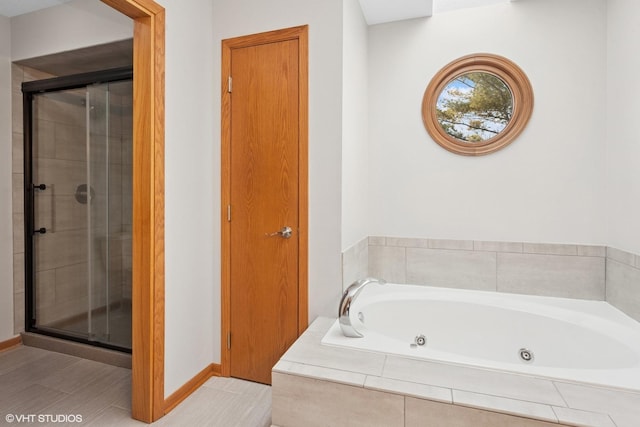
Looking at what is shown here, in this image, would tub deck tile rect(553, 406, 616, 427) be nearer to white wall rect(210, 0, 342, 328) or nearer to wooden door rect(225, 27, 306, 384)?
white wall rect(210, 0, 342, 328)

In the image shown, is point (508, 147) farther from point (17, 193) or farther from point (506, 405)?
point (17, 193)

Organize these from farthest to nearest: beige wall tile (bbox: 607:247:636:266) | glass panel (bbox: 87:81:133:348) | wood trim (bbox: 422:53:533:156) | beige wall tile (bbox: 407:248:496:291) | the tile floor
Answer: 1. glass panel (bbox: 87:81:133:348)
2. beige wall tile (bbox: 407:248:496:291)
3. wood trim (bbox: 422:53:533:156)
4. beige wall tile (bbox: 607:247:636:266)
5. the tile floor

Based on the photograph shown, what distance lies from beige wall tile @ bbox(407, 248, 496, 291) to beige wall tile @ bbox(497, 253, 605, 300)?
8 cm

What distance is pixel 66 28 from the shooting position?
2479 millimetres

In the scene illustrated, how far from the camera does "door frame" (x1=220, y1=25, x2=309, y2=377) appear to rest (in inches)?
79.3

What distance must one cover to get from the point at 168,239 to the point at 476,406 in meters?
1.63

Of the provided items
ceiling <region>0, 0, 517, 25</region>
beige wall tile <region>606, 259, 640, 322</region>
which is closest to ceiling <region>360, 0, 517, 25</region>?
ceiling <region>0, 0, 517, 25</region>

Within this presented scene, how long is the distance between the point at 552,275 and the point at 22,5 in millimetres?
4237

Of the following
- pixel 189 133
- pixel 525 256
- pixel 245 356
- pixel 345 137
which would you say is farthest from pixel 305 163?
pixel 525 256

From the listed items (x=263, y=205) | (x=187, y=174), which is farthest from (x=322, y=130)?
(x=187, y=174)

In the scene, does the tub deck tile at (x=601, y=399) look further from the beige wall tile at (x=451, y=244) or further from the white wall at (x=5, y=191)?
the white wall at (x=5, y=191)

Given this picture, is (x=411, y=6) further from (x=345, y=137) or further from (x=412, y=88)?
(x=345, y=137)

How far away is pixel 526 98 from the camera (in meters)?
2.26

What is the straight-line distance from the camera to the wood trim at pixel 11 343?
8.35 ft
